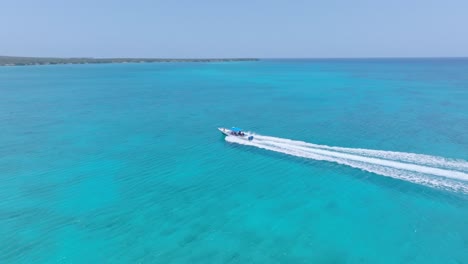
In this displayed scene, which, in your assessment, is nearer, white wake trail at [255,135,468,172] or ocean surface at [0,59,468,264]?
ocean surface at [0,59,468,264]

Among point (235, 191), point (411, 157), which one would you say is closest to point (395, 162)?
point (411, 157)

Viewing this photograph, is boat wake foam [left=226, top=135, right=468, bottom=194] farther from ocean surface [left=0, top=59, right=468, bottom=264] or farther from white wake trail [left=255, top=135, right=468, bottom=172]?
ocean surface [left=0, top=59, right=468, bottom=264]

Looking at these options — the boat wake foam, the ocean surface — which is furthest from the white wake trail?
the ocean surface

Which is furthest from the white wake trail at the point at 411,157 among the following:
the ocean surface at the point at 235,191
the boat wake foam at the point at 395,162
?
the ocean surface at the point at 235,191

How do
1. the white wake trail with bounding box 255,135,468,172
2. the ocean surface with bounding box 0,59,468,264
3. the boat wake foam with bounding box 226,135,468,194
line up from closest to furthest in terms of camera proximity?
the ocean surface with bounding box 0,59,468,264 < the boat wake foam with bounding box 226,135,468,194 < the white wake trail with bounding box 255,135,468,172

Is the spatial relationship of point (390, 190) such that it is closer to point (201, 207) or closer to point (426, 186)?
point (426, 186)

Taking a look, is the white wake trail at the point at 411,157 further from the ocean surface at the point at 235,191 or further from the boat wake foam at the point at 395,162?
the ocean surface at the point at 235,191
